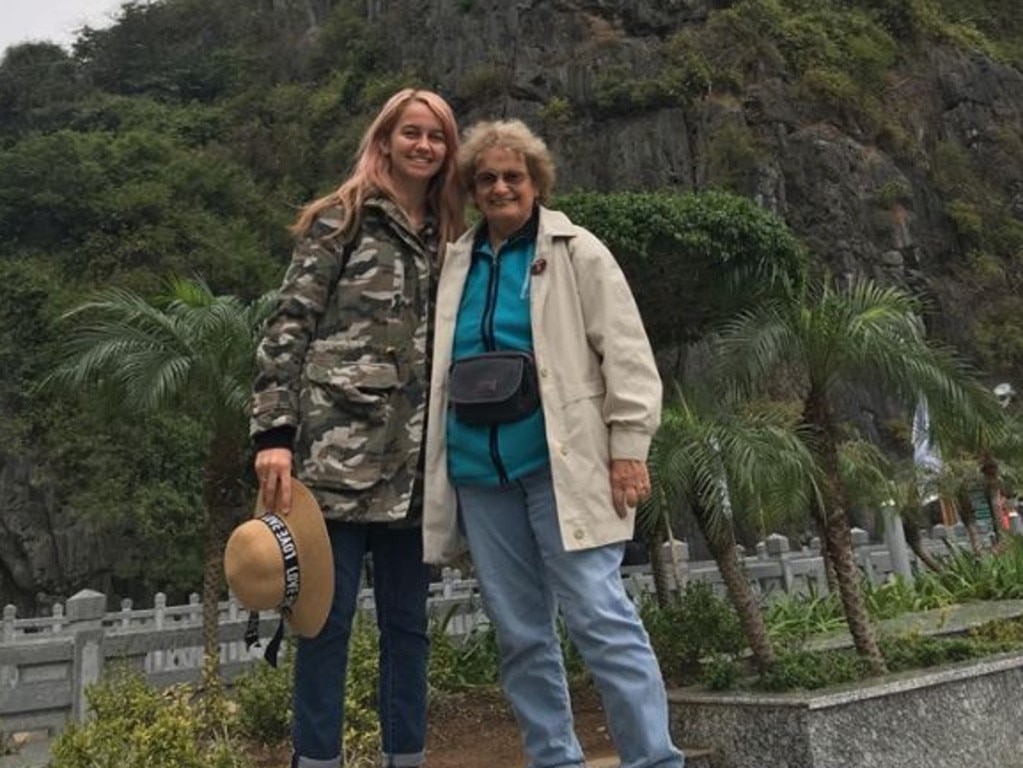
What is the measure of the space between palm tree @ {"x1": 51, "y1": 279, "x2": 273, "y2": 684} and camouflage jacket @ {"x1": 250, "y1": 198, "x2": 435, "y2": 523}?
402 centimetres

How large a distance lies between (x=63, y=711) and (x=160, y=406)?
2.14 metres

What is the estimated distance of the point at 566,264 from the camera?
94.1 inches

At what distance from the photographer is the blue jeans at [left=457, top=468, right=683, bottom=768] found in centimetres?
212

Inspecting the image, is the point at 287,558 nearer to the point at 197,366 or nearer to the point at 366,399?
the point at 366,399

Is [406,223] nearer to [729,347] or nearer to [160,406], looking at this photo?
[729,347]

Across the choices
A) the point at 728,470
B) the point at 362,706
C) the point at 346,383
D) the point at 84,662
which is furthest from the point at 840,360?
the point at 84,662

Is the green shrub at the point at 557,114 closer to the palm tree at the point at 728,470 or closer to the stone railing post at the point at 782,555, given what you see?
the stone railing post at the point at 782,555

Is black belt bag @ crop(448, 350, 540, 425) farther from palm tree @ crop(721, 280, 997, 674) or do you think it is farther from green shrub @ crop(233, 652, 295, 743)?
green shrub @ crop(233, 652, 295, 743)

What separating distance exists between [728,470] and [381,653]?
2.72 meters

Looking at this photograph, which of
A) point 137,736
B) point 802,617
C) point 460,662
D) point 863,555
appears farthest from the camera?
point 863,555

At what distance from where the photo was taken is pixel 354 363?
2467mm

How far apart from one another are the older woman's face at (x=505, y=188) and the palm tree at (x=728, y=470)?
2.57 metres

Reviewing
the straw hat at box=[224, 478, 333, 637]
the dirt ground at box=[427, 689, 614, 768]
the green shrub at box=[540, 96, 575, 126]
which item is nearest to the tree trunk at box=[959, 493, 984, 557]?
the dirt ground at box=[427, 689, 614, 768]

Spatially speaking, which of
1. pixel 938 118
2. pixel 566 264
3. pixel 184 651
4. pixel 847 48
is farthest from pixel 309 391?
pixel 938 118
